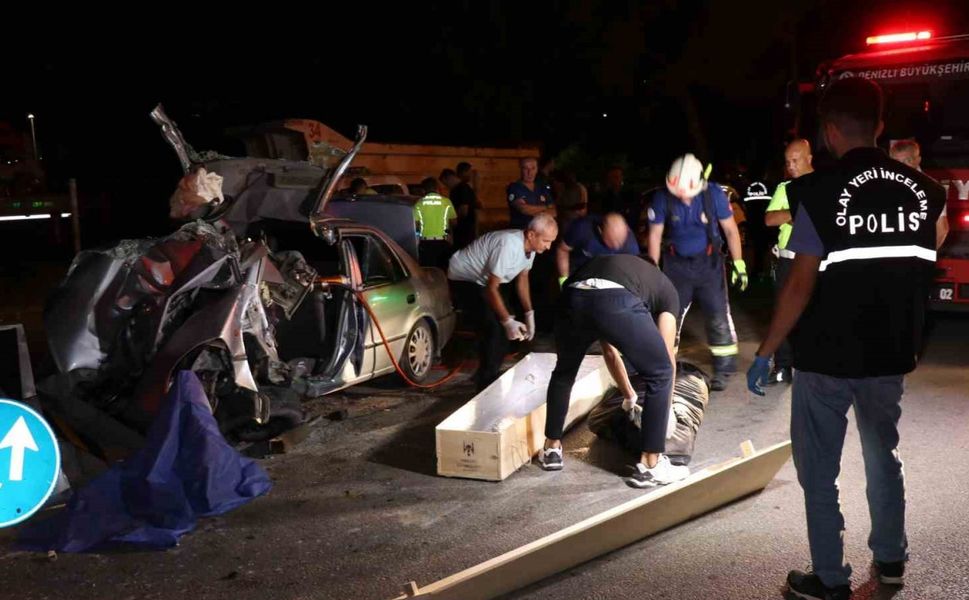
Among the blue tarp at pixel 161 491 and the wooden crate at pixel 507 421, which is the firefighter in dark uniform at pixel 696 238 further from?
A: the blue tarp at pixel 161 491

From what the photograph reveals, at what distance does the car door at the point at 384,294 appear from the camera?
780 cm

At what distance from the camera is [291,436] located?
7.03m

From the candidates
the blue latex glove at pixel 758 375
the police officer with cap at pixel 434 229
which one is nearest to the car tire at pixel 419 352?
the police officer with cap at pixel 434 229

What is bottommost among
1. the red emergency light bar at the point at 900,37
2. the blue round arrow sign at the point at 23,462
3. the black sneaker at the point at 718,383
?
the black sneaker at the point at 718,383

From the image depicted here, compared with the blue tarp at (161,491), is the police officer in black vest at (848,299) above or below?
above

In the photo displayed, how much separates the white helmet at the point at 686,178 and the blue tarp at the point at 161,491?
4058 millimetres

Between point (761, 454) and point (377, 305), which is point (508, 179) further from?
point (761, 454)

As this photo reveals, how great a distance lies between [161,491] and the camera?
518cm

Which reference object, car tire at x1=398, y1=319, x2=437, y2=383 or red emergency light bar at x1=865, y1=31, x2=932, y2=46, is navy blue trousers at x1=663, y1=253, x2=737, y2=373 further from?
red emergency light bar at x1=865, y1=31, x2=932, y2=46

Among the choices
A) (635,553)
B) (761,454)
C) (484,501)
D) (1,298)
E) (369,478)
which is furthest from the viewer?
(1,298)

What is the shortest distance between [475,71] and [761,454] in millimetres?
19650

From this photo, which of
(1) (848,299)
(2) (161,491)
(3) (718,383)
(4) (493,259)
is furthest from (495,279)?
(1) (848,299)

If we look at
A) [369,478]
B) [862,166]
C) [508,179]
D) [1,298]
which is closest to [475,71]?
[508,179]

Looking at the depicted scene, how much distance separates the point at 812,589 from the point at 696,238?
13.3 feet
